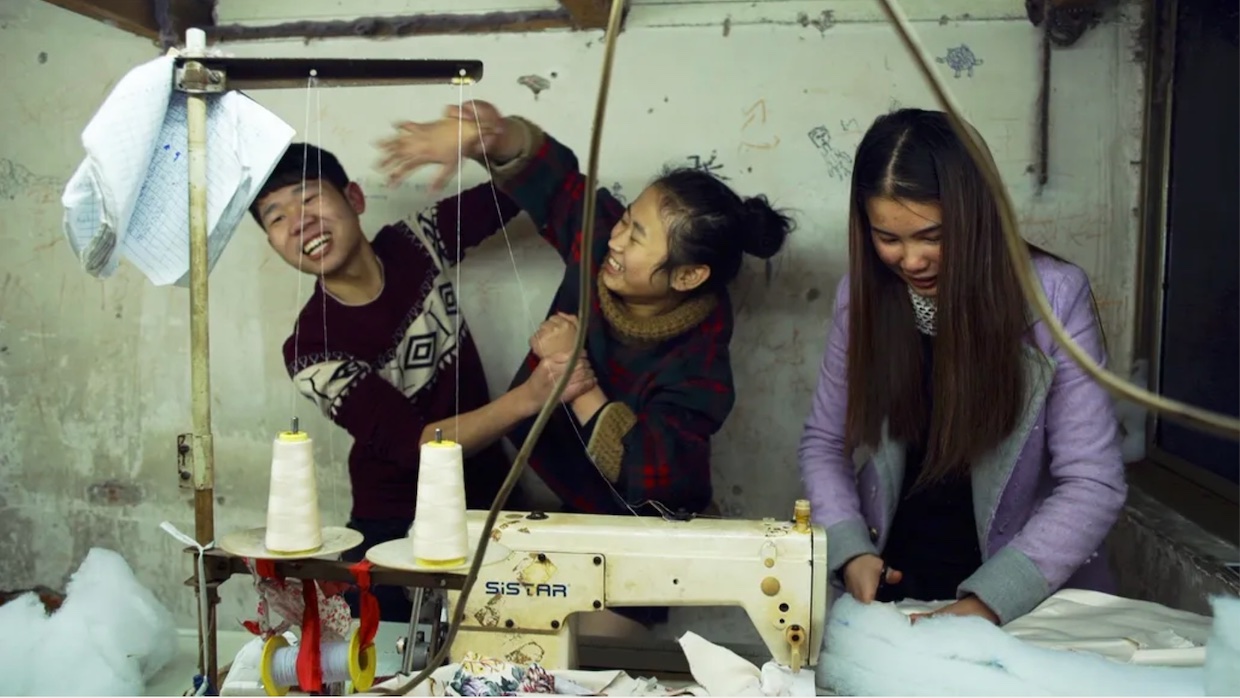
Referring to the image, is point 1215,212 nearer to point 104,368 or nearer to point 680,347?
point 680,347

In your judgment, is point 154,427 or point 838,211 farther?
point 154,427

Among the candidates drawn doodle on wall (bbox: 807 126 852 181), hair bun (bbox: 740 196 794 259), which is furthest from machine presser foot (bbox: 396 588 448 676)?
drawn doodle on wall (bbox: 807 126 852 181)

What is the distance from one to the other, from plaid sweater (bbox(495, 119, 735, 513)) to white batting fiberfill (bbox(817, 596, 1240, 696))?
81 cm

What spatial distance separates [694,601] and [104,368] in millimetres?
2148

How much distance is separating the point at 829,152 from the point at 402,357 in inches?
46.5

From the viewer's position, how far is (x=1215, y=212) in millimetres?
2156

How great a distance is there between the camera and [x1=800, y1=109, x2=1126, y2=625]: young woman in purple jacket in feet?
5.53

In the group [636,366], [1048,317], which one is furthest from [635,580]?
[636,366]

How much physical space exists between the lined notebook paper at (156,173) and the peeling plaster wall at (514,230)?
1.19m

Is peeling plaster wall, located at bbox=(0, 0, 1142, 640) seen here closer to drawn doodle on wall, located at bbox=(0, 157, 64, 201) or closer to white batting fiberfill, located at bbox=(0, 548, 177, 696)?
drawn doodle on wall, located at bbox=(0, 157, 64, 201)

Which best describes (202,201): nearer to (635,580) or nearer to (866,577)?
(635,580)

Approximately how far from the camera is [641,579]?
1.37m

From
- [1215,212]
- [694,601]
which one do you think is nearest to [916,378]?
[694,601]

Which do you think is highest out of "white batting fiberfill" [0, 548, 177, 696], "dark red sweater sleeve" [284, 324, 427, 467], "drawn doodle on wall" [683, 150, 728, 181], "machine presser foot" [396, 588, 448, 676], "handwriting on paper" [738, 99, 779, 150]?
"handwriting on paper" [738, 99, 779, 150]
